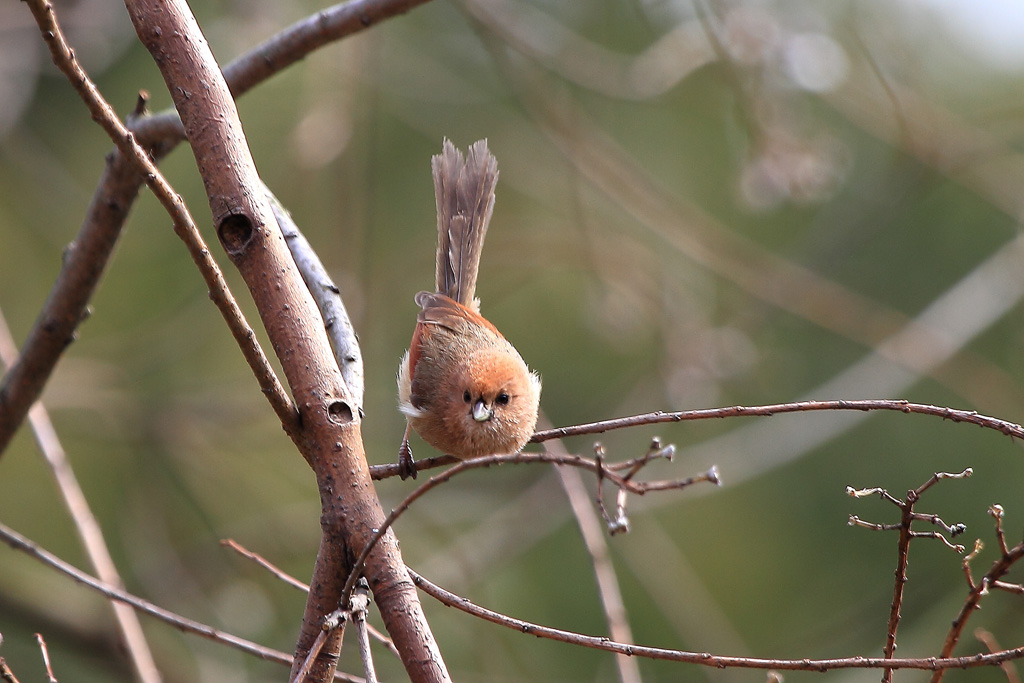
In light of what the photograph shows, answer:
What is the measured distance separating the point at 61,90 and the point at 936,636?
6628 millimetres

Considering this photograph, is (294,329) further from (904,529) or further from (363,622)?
(904,529)

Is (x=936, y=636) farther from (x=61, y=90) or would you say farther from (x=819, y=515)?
(x=61, y=90)

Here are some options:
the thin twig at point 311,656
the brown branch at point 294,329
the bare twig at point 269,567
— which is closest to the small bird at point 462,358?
the bare twig at point 269,567

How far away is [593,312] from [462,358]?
2560 mm

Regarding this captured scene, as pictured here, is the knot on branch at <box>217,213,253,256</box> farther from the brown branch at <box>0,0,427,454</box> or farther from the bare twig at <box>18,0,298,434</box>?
the brown branch at <box>0,0,427,454</box>

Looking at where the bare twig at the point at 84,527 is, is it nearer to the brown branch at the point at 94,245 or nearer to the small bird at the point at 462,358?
the brown branch at the point at 94,245

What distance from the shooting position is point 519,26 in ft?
14.0

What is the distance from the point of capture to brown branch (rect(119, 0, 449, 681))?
135 cm

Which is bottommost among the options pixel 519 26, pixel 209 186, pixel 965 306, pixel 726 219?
pixel 209 186

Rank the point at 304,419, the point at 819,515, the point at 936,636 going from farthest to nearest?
1. the point at 819,515
2. the point at 936,636
3. the point at 304,419

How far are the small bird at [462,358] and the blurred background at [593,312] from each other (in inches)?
33.3

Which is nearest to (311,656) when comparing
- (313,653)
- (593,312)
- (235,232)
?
(313,653)

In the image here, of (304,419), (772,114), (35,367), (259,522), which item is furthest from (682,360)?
(304,419)

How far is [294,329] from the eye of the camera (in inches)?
58.0
